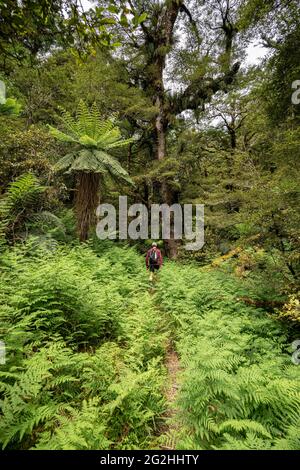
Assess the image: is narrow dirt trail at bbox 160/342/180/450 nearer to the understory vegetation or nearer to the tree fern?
the understory vegetation

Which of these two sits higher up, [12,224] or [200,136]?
[200,136]

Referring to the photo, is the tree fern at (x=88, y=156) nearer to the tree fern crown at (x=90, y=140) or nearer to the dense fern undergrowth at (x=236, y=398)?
the tree fern crown at (x=90, y=140)

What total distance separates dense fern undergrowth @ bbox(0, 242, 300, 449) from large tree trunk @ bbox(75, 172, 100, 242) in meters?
3.56

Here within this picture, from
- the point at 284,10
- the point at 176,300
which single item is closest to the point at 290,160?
the point at 284,10

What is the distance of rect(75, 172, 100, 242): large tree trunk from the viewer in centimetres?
830

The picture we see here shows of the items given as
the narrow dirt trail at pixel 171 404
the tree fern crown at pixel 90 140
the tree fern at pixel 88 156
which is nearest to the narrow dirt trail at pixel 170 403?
the narrow dirt trail at pixel 171 404

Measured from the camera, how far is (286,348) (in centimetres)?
448

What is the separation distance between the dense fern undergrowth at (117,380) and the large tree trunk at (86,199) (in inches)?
140

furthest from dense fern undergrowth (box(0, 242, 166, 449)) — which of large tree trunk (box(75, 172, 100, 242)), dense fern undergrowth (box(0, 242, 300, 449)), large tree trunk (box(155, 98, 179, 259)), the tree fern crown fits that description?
large tree trunk (box(155, 98, 179, 259))

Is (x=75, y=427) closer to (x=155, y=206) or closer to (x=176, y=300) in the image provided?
(x=176, y=300)

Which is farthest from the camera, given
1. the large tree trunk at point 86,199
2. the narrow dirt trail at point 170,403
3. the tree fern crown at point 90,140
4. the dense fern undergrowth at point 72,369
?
the large tree trunk at point 86,199

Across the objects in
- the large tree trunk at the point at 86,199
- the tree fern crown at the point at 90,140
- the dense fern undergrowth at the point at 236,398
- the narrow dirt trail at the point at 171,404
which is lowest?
the narrow dirt trail at the point at 171,404

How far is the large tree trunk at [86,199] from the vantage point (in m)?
8.30

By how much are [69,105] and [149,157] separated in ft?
14.5
